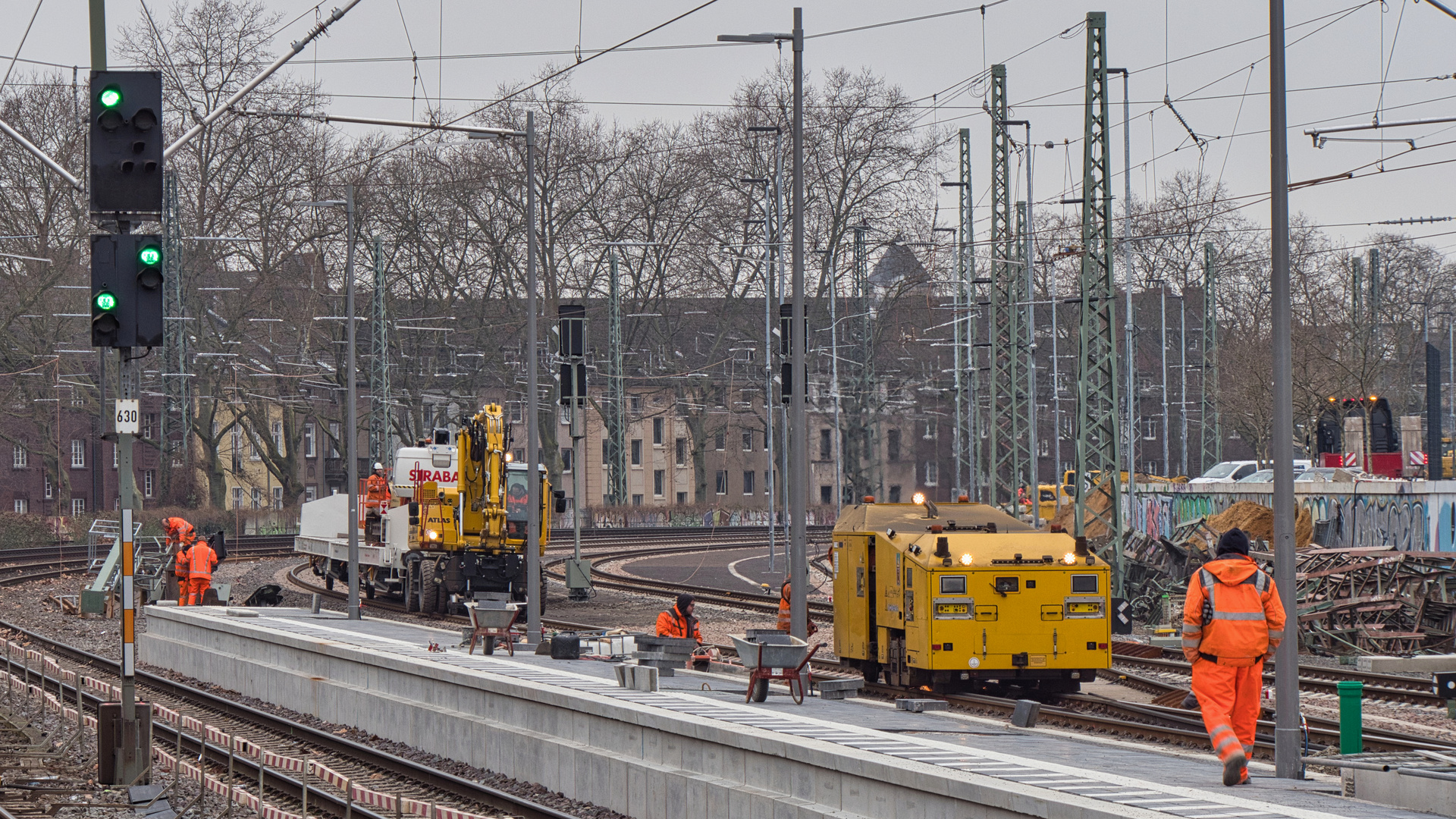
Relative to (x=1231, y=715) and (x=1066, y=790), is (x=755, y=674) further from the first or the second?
(x=1066, y=790)

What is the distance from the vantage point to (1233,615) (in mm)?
10969

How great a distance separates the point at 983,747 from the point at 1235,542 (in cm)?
240

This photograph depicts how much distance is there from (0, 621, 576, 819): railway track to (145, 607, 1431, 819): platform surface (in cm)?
109

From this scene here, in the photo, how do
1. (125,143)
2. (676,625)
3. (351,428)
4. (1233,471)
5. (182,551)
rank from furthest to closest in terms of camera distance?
(1233,471) < (182,551) < (351,428) < (676,625) < (125,143)

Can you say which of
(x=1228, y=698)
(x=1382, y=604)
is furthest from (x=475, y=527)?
(x=1228, y=698)

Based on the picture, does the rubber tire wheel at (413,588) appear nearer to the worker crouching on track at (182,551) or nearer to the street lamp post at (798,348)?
the worker crouching on track at (182,551)

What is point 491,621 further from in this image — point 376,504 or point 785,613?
point 376,504

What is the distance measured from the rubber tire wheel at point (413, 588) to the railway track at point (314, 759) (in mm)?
11939

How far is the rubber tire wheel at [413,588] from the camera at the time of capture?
36406mm

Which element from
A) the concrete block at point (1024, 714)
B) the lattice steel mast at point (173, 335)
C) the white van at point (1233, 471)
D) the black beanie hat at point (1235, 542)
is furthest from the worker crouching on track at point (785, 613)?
the white van at point (1233, 471)

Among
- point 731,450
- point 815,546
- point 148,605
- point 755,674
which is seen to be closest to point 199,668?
point 148,605

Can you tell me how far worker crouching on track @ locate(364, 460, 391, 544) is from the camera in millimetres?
38562

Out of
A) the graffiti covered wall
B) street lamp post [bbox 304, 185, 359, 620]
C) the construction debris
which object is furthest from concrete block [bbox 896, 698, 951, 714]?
the graffiti covered wall

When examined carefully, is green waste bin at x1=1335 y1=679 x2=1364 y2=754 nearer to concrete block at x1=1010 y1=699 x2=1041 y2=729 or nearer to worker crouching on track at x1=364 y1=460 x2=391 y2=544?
concrete block at x1=1010 y1=699 x2=1041 y2=729
